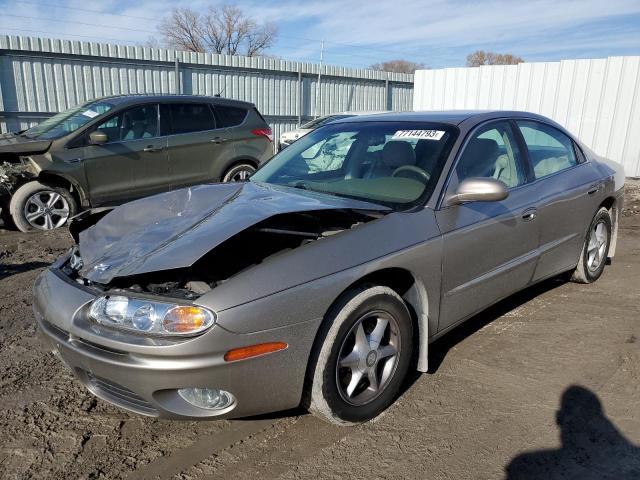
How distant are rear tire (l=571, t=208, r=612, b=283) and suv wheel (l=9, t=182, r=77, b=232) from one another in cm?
607

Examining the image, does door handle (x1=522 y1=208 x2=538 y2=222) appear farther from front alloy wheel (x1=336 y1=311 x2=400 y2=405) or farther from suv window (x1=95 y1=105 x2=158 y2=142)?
suv window (x1=95 y1=105 x2=158 y2=142)

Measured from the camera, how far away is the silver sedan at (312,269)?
89.2 inches

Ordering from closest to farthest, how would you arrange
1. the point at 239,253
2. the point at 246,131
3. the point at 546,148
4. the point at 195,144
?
the point at 239,253
the point at 546,148
the point at 195,144
the point at 246,131

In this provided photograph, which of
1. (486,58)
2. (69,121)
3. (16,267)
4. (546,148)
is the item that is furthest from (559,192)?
(486,58)

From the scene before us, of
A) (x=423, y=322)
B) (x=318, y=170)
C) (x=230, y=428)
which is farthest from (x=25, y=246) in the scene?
(x=423, y=322)

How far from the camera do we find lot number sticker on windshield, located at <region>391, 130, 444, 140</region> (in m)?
3.45

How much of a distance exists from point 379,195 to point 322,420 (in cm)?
135

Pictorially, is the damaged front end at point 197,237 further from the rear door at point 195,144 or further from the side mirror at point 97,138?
the rear door at point 195,144

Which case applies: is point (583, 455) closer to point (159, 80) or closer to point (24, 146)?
point (24, 146)

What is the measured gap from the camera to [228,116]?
27.4 feet

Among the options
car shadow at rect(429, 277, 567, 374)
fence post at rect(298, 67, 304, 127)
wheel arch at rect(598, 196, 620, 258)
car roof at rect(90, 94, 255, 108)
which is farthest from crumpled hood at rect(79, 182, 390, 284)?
fence post at rect(298, 67, 304, 127)

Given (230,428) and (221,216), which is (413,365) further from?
(221,216)

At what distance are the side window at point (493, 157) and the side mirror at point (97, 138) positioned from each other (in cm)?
517

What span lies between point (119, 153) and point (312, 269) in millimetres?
5648
